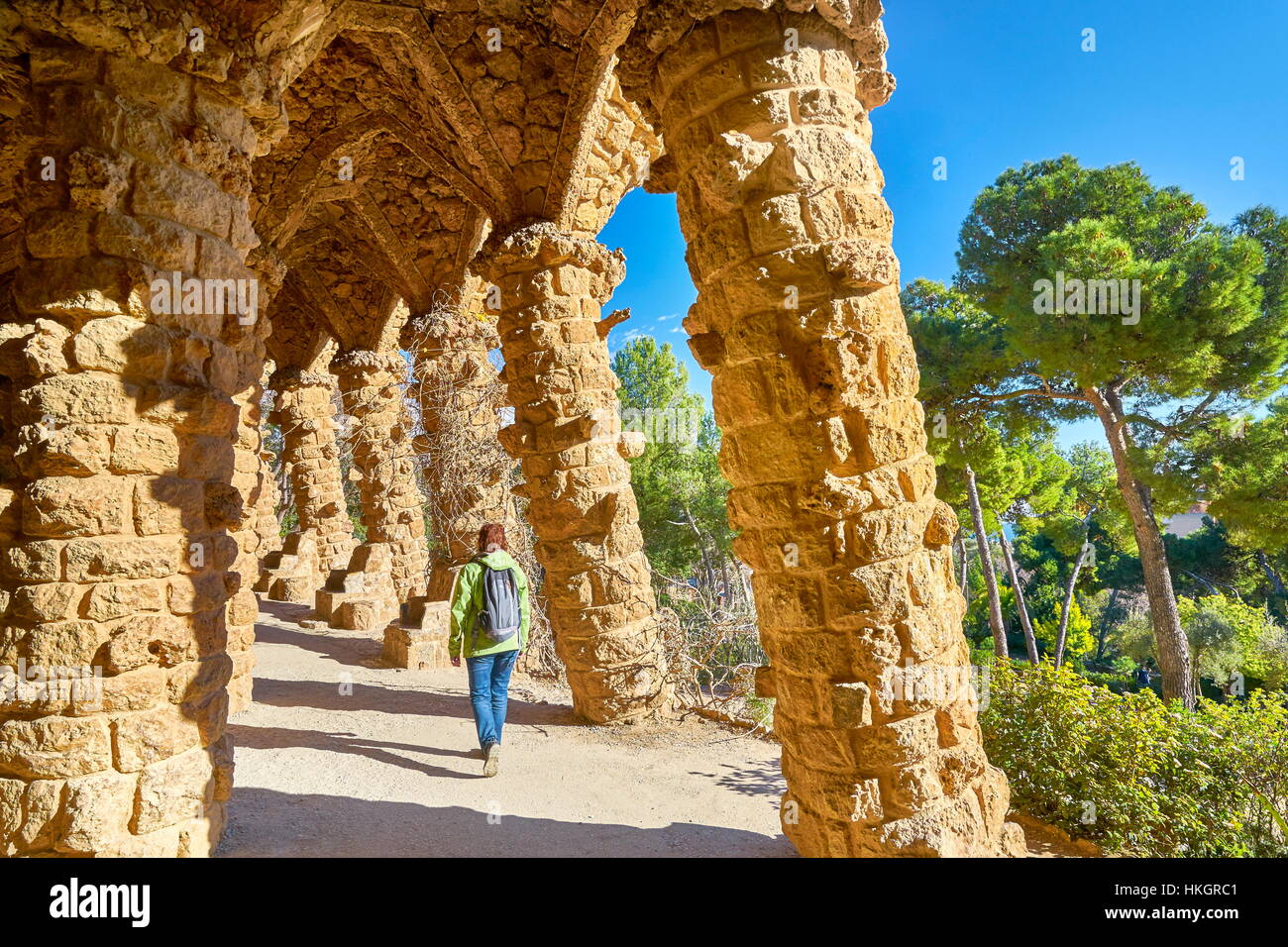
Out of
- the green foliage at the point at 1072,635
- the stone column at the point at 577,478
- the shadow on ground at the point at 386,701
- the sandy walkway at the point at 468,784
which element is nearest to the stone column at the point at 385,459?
the shadow on ground at the point at 386,701

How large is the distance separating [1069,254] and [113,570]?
10.6 meters

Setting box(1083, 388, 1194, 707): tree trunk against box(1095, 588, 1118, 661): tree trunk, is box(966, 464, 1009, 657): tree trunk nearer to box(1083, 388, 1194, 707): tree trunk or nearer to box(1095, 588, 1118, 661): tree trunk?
box(1083, 388, 1194, 707): tree trunk

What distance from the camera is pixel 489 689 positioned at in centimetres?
485

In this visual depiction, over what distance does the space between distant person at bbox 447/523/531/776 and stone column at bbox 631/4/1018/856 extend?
2.22 meters

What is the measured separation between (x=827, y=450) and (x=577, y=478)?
3.32m

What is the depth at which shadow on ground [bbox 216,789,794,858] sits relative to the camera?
3.47 m

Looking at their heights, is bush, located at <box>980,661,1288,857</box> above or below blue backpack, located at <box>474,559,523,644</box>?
below

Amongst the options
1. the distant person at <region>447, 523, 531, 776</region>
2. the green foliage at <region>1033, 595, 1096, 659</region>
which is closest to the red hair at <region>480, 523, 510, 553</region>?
the distant person at <region>447, 523, 531, 776</region>

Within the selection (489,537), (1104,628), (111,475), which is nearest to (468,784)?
(489,537)

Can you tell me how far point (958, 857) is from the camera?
269 cm

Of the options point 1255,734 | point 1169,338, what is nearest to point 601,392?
point 1255,734

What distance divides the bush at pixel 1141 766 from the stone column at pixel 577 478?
9.89 feet

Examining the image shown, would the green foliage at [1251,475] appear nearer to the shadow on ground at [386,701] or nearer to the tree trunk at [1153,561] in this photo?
the tree trunk at [1153,561]
